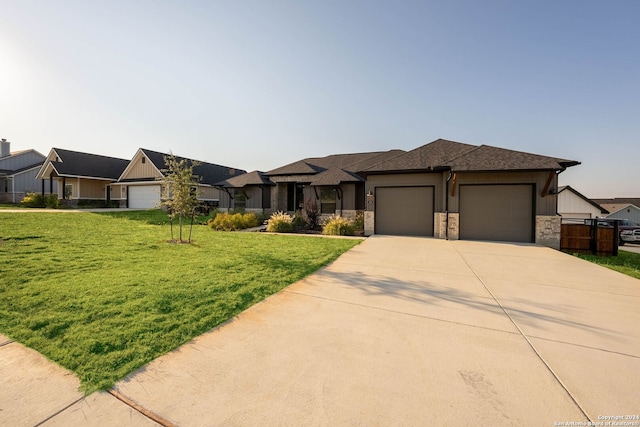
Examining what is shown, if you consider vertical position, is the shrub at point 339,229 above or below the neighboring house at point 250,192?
below

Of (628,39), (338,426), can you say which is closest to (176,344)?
(338,426)

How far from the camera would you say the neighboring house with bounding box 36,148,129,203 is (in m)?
23.4

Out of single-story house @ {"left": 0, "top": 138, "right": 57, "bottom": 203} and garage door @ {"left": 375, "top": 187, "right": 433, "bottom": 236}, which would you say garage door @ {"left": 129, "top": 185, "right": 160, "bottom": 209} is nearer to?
single-story house @ {"left": 0, "top": 138, "right": 57, "bottom": 203}

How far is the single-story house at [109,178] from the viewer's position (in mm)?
23531

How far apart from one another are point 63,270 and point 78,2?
8.05 m

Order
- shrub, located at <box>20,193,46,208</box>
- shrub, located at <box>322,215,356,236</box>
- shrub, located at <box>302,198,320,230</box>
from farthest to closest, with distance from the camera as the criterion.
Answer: shrub, located at <box>20,193,46,208</box> → shrub, located at <box>302,198,320,230</box> → shrub, located at <box>322,215,356,236</box>

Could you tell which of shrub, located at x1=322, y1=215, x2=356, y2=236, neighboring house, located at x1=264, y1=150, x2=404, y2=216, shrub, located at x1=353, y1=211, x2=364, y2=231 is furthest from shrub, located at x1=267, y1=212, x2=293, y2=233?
shrub, located at x1=353, y1=211, x2=364, y2=231

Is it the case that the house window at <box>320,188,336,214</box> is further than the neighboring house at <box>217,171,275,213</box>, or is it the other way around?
the neighboring house at <box>217,171,275,213</box>

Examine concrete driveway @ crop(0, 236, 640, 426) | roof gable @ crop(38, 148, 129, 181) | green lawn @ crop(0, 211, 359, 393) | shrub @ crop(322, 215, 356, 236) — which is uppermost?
roof gable @ crop(38, 148, 129, 181)

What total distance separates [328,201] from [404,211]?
5.44m

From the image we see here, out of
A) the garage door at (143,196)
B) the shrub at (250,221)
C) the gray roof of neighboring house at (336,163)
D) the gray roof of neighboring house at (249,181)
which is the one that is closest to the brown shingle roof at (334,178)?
→ the gray roof of neighboring house at (336,163)

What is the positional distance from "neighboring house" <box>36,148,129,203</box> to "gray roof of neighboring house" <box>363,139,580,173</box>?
2756 cm

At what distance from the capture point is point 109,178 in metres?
25.7

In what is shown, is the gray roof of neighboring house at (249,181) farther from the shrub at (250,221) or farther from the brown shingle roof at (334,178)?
the brown shingle roof at (334,178)
